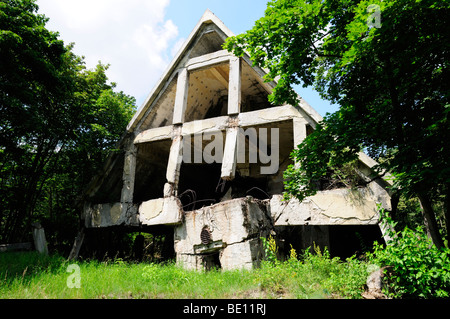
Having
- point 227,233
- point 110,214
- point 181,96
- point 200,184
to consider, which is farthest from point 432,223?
point 200,184

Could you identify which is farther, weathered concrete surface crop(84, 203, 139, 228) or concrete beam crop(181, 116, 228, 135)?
weathered concrete surface crop(84, 203, 139, 228)

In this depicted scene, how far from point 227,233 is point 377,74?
16.9 feet

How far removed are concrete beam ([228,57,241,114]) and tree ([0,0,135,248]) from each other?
570 cm

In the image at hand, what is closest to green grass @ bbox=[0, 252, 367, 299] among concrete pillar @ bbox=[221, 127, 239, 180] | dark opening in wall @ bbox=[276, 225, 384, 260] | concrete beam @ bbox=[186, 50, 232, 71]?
dark opening in wall @ bbox=[276, 225, 384, 260]

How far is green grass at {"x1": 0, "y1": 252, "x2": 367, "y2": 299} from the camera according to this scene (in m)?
A: 4.67

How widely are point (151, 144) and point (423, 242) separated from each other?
9518 millimetres

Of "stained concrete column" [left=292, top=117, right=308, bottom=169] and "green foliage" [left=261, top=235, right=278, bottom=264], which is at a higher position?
"stained concrete column" [left=292, top=117, right=308, bottom=169]

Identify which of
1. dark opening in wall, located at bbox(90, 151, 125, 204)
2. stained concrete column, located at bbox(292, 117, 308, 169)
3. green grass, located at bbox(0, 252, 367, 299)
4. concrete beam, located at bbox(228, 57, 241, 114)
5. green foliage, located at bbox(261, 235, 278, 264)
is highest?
concrete beam, located at bbox(228, 57, 241, 114)

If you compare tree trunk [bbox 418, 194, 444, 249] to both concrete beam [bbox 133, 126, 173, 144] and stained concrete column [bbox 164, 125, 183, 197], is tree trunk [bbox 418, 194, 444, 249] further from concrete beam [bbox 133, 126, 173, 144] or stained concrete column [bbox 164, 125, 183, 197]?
concrete beam [bbox 133, 126, 173, 144]

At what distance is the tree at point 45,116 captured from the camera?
27.9 ft

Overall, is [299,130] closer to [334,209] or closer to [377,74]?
[334,209]

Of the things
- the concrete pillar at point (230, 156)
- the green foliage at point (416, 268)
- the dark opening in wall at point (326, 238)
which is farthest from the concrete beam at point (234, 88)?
the green foliage at point (416, 268)
